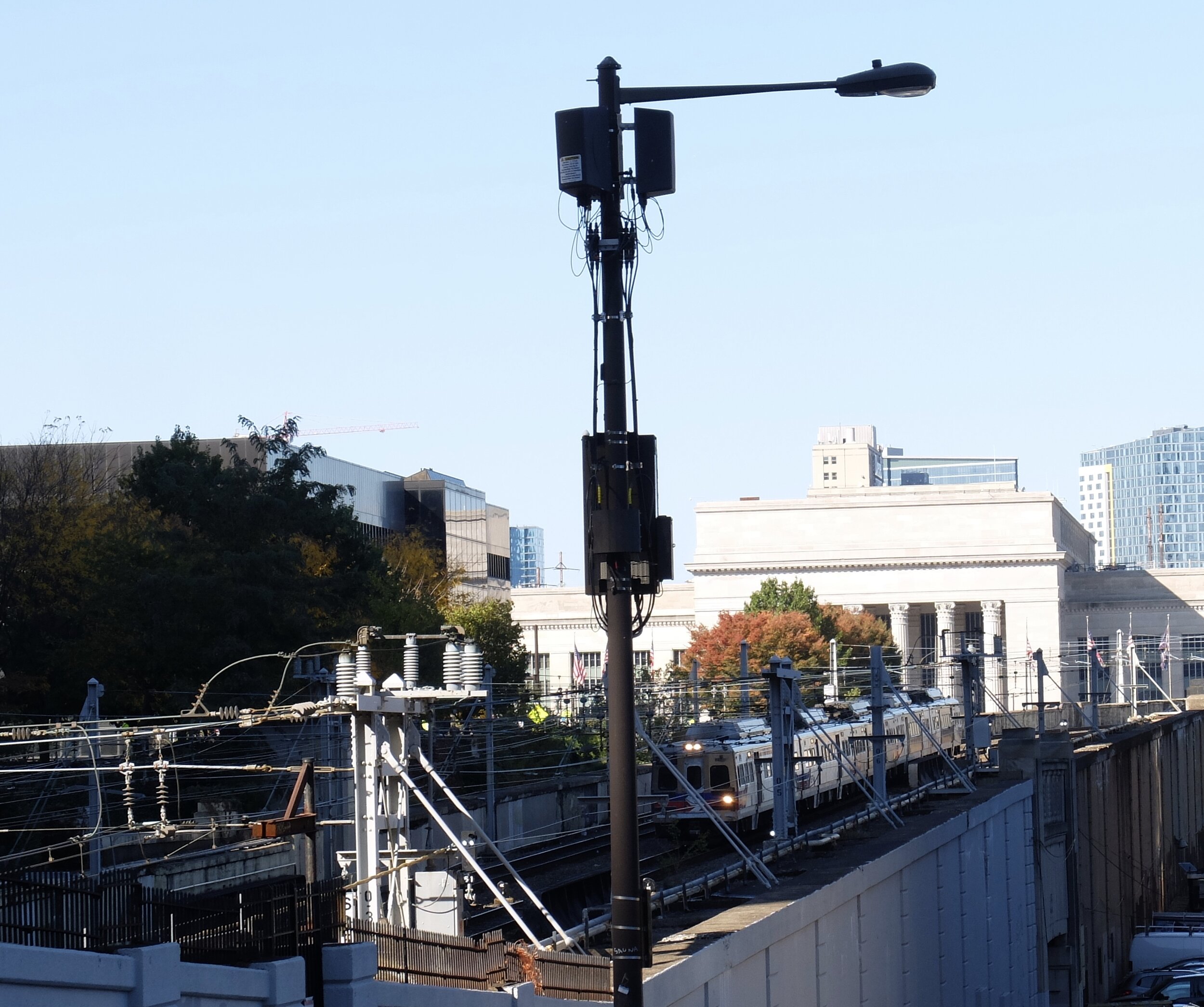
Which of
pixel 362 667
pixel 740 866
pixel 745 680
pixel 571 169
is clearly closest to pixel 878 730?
pixel 745 680

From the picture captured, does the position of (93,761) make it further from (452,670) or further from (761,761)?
(761,761)

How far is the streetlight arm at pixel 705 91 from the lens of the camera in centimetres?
1427

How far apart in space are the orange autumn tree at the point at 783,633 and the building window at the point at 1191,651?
31.7m

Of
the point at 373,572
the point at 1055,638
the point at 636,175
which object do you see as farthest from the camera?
the point at 1055,638

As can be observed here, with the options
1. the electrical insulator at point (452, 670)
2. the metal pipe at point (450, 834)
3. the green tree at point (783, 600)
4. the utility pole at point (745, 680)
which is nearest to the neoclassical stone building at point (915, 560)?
the green tree at point (783, 600)

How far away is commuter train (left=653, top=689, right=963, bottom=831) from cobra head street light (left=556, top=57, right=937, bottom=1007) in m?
17.8

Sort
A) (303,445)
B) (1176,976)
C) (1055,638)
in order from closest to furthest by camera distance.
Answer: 1. (1176,976)
2. (303,445)
3. (1055,638)

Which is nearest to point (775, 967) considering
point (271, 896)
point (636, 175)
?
point (271, 896)

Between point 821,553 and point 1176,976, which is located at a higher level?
point 821,553

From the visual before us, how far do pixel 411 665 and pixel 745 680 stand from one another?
67.3 ft

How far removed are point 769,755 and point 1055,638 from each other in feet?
336

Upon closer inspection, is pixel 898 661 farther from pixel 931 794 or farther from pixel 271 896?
pixel 271 896

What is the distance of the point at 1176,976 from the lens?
4772cm

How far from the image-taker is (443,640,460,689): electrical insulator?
62.3 ft
